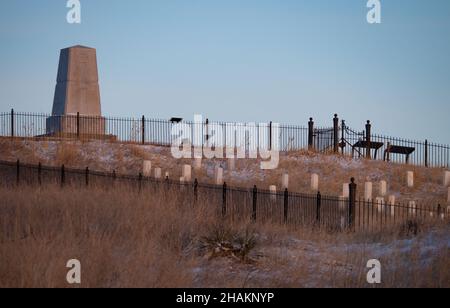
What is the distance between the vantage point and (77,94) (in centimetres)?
3111

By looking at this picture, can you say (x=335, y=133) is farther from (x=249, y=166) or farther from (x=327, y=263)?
(x=327, y=263)

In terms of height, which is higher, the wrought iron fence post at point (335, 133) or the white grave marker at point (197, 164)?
the wrought iron fence post at point (335, 133)

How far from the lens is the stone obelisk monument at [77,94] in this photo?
30.8m

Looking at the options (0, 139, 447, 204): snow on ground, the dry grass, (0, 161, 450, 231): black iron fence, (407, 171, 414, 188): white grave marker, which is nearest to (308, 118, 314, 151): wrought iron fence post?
(0, 139, 447, 204): snow on ground

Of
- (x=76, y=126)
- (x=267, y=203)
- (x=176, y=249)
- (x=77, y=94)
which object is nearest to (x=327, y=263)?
(x=176, y=249)

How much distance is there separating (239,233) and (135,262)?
128 inches

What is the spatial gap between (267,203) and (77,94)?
15.6 metres

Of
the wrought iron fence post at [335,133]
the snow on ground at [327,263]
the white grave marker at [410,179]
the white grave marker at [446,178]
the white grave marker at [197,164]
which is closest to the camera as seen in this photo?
the snow on ground at [327,263]

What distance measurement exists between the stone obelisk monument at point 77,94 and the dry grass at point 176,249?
49.2ft

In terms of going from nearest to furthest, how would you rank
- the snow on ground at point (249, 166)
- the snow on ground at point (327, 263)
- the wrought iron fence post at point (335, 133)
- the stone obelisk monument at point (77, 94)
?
the snow on ground at point (327, 263) → the snow on ground at point (249, 166) → the stone obelisk monument at point (77, 94) → the wrought iron fence post at point (335, 133)

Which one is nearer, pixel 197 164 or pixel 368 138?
pixel 197 164

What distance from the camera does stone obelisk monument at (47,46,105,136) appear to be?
101 ft

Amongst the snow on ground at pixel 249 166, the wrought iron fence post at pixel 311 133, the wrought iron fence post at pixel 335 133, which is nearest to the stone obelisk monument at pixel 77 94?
the snow on ground at pixel 249 166

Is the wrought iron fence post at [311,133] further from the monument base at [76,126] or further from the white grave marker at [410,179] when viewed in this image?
the monument base at [76,126]
